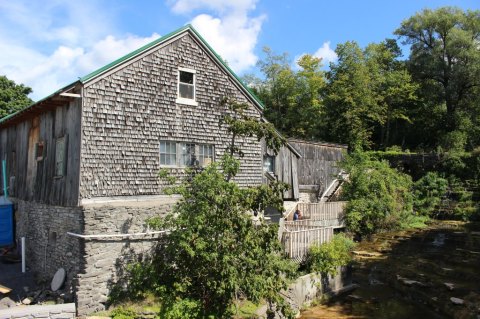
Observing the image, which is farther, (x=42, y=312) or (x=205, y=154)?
(x=205, y=154)

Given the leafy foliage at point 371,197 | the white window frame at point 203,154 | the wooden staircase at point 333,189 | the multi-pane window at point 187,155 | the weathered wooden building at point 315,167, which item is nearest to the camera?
the multi-pane window at point 187,155

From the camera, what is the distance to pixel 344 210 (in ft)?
76.7

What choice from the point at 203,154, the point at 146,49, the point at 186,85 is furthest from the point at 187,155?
the point at 146,49

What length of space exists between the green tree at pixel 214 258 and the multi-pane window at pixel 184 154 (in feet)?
8.69

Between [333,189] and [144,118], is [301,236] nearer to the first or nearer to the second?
[144,118]

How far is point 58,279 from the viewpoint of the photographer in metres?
12.3

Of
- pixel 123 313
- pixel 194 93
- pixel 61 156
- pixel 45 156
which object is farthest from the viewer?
pixel 194 93

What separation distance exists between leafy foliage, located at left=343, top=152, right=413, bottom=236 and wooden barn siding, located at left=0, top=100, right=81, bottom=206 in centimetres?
1548

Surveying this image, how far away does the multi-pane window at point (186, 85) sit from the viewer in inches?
567

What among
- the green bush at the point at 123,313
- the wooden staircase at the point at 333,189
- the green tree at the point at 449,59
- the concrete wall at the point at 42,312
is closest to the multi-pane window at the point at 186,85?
the green bush at the point at 123,313

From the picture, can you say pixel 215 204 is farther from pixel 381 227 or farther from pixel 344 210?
pixel 381 227

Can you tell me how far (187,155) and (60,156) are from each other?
13.6ft

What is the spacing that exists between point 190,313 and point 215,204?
283 cm

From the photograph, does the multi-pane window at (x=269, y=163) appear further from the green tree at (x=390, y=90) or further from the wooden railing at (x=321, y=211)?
the green tree at (x=390, y=90)
